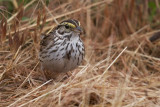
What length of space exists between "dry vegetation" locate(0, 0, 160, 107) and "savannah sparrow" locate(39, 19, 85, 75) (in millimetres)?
216

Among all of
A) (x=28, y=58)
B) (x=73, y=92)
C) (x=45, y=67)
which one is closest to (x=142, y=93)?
(x=73, y=92)

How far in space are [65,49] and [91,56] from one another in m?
Answer: 1.50

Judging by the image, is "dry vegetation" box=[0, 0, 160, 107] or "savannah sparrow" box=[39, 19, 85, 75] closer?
"dry vegetation" box=[0, 0, 160, 107]

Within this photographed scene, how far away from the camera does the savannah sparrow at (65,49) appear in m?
4.14

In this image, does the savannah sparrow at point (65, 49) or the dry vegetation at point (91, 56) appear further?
the savannah sparrow at point (65, 49)

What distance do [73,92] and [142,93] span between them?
1.04 m

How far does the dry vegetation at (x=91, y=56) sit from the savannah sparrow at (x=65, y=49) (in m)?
0.22

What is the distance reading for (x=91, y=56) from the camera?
5.58 m

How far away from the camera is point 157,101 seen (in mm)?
3793

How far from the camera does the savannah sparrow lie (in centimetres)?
414

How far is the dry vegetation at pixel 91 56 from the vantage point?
3.64 meters

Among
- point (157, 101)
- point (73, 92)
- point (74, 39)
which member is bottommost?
point (157, 101)

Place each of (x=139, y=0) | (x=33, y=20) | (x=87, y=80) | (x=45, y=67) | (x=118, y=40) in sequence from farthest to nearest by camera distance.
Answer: (x=139, y=0)
(x=118, y=40)
(x=33, y=20)
(x=45, y=67)
(x=87, y=80)

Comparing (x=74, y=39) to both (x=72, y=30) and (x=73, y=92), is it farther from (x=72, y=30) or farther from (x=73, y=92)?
(x=73, y=92)
